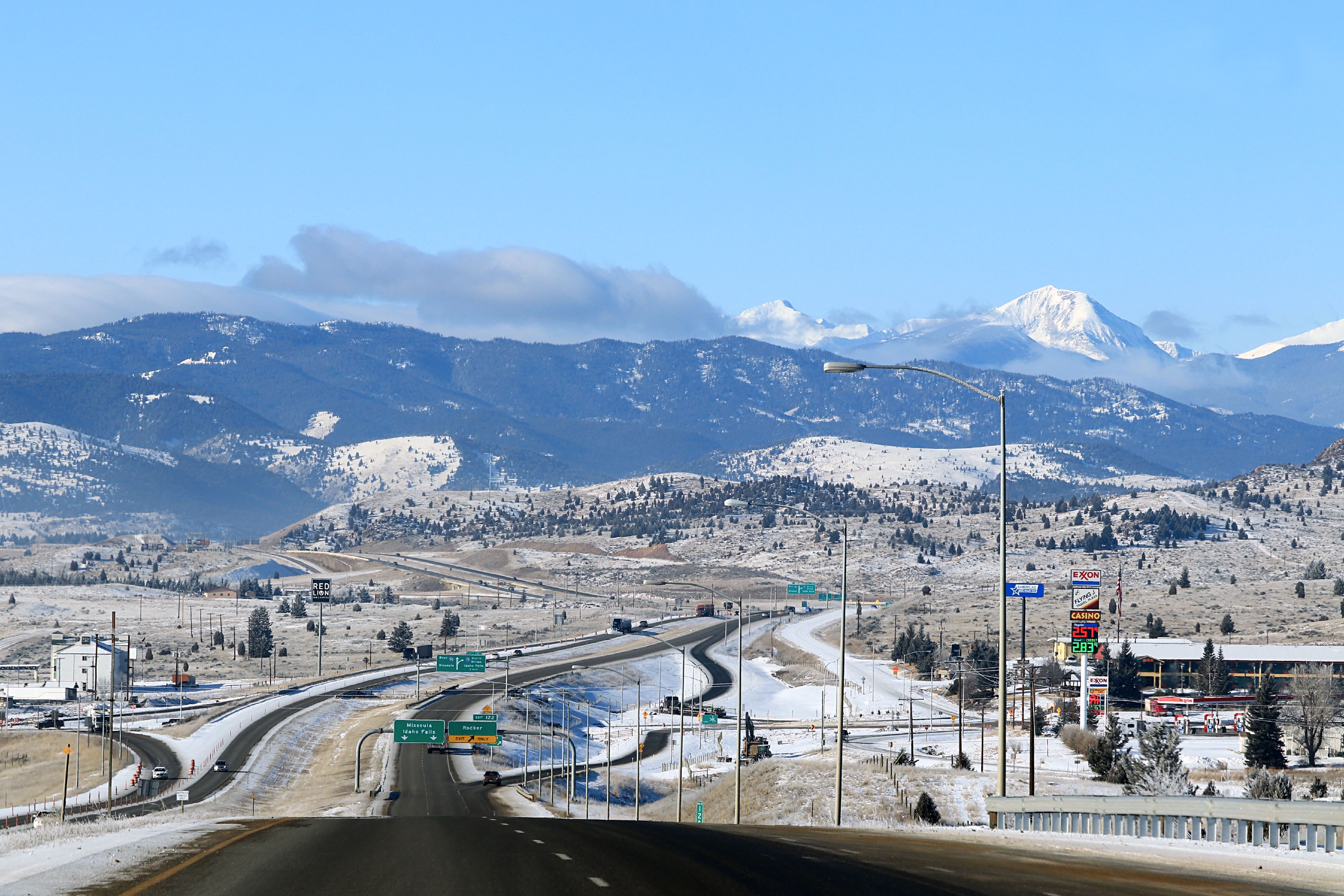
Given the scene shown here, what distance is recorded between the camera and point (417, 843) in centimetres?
2622

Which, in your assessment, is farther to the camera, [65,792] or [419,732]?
[419,732]

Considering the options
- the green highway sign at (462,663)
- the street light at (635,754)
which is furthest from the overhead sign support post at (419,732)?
the green highway sign at (462,663)

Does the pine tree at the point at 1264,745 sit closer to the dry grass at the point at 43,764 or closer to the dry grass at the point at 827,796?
the dry grass at the point at 827,796

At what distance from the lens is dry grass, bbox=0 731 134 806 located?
4232 inches

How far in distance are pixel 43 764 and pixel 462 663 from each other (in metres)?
38.1

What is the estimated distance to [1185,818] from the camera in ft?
100

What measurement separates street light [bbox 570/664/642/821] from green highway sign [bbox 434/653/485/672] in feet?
29.8

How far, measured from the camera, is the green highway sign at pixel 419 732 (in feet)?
385

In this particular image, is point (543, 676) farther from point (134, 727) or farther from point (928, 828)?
point (928, 828)

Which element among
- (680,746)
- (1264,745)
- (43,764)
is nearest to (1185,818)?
(680,746)

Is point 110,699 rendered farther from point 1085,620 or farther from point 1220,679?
point 1220,679

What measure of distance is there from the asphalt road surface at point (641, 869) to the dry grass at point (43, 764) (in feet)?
277

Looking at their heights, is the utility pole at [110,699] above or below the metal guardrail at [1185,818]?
below

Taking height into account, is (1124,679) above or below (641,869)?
below
